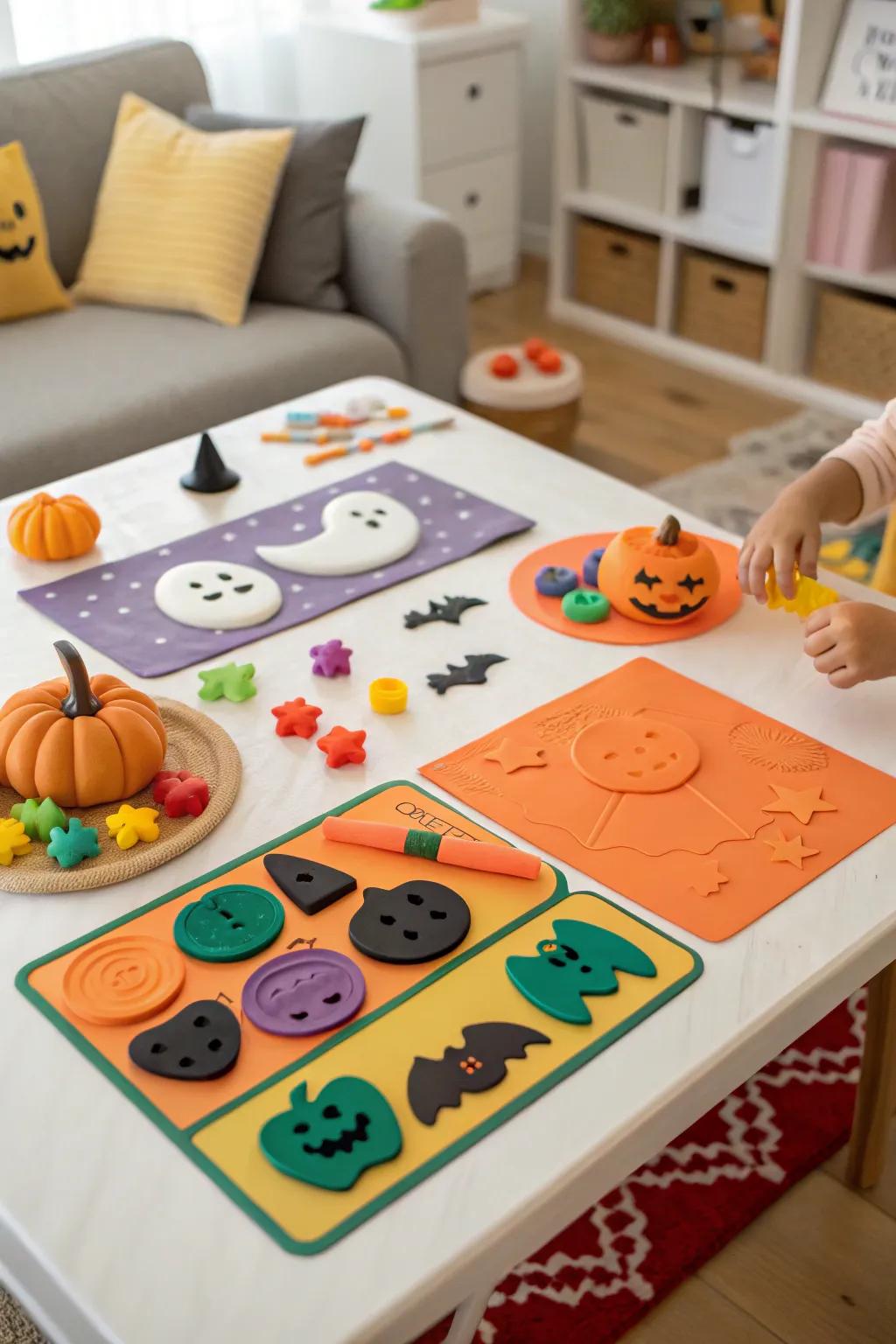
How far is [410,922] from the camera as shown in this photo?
932 millimetres

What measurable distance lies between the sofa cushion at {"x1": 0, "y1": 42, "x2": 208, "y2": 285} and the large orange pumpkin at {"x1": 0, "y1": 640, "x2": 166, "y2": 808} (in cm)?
166

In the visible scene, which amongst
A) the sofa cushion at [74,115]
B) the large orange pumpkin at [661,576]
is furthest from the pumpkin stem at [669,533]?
the sofa cushion at [74,115]

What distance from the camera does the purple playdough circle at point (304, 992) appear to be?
0.86m

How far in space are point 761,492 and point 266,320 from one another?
37.8 inches

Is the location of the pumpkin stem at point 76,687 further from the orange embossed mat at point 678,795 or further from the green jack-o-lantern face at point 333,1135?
the green jack-o-lantern face at point 333,1135

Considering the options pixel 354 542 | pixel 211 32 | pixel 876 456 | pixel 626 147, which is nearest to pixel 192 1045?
pixel 354 542

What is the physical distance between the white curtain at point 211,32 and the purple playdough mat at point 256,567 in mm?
1971

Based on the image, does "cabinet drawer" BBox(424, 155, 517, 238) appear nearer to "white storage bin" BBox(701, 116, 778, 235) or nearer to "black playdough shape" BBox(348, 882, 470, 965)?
"white storage bin" BBox(701, 116, 778, 235)

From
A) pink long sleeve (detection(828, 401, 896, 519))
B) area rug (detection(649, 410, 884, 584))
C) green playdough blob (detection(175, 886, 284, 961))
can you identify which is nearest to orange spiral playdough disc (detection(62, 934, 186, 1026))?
green playdough blob (detection(175, 886, 284, 961))

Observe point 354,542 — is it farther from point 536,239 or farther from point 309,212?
point 536,239

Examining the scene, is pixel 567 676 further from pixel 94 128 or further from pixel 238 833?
pixel 94 128

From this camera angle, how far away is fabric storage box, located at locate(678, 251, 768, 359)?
3010 millimetres

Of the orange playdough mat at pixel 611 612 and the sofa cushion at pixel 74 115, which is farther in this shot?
the sofa cushion at pixel 74 115

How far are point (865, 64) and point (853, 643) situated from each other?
1939 millimetres
